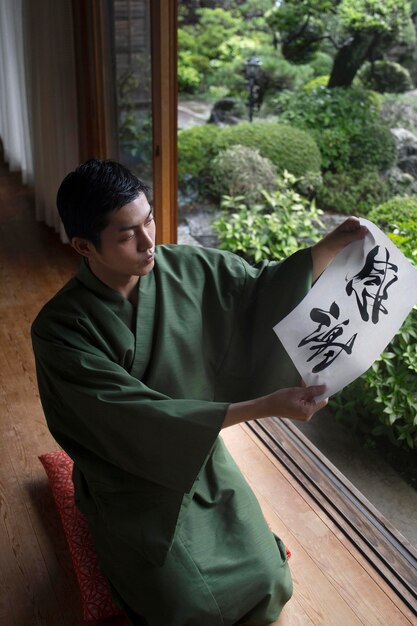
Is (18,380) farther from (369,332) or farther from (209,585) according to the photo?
(369,332)

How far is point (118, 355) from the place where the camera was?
1.60m

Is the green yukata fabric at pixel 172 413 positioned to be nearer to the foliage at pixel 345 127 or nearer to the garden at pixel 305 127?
the garden at pixel 305 127

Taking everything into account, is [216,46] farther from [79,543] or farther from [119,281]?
[79,543]

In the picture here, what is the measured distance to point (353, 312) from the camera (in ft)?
4.95

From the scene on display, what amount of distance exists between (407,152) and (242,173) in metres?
1.21

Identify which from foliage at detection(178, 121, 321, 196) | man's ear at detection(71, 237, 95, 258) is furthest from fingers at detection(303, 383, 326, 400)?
foliage at detection(178, 121, 321, 196)

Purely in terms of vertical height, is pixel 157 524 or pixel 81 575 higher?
pixel 157 524

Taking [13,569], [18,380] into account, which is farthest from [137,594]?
[18,380]

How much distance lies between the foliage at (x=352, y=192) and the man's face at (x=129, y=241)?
3.46 meters

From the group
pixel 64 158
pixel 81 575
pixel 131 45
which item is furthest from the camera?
pixel 64 158

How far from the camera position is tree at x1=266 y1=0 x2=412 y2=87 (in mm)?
5219

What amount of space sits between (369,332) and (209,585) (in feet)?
2.45

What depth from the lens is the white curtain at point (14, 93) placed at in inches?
198

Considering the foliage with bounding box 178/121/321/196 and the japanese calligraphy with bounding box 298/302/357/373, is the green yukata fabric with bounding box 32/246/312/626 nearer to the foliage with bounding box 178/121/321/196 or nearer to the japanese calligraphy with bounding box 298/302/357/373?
the japanese calligraphy with bounding box 298/302/357/373
